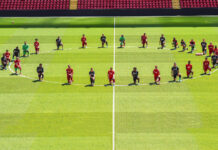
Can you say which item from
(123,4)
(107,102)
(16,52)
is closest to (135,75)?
(107,102)

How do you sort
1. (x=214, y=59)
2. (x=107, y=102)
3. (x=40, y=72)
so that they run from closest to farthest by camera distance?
(x=107, y=102), (x=40, y=72), (x=214, y=59)

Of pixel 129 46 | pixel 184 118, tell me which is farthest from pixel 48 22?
pixel 184 118

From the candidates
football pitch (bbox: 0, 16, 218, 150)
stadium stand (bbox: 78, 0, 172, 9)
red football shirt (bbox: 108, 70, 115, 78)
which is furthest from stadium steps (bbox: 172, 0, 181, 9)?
red football shirt (bbox: 108, 70, 115, 78)

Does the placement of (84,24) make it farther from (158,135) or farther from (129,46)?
A: (158,135)

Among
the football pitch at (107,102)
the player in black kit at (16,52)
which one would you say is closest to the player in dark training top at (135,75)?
the football pitch at (107,102)

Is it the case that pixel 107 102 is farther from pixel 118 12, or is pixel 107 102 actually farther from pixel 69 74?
pixel 118 12

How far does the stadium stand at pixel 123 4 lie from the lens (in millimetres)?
69500

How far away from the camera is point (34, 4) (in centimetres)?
7100

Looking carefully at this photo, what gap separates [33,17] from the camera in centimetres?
6769

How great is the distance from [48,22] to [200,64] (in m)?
28.2

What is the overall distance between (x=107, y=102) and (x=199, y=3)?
42.2 meters

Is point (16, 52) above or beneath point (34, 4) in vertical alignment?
beneath

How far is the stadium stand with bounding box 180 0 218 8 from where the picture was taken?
69.2 metres

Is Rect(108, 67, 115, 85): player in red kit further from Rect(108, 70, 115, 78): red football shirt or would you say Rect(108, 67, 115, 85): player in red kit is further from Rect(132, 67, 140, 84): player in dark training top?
Rect(132, 67, 140, 84): player in dark training top
